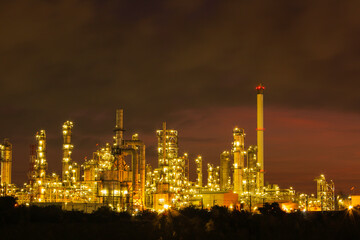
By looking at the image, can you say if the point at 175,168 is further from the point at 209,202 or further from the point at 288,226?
the point at 288,226

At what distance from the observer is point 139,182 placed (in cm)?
7362

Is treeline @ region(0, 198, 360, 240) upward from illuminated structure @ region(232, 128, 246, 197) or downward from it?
downward

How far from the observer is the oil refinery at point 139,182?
64.3 m

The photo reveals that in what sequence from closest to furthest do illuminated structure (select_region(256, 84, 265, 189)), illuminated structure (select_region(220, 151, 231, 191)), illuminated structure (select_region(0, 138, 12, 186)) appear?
illuminated structure (select_region(0, 138, 12, 186)), illuminated structure (select_region(256, 84, 265, 189)), illuminated structure (select_region(220, 151, 231, 191))

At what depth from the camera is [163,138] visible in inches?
3014

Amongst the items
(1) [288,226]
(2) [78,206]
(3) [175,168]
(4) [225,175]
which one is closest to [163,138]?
(3) [175,168]

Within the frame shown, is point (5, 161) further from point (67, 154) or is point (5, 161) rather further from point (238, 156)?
point (238, 156)

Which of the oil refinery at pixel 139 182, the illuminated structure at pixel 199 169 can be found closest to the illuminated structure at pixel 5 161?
the oil refinery at pixel 139 182

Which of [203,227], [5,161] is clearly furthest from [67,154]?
[203,227]

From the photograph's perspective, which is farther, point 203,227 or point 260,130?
point 260,130

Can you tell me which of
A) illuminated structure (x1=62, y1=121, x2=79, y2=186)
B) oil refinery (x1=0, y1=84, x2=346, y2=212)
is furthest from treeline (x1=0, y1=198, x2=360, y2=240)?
illuminated structure (x1=62, y1=121, x2=79, y2=186)

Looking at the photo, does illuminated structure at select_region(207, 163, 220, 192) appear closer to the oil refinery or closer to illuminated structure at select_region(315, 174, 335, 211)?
the oil refinery

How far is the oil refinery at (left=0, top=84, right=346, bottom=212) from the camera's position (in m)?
64.3

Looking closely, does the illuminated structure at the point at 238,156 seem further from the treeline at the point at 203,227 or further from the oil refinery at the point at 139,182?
the treeline at the point at 203,227
